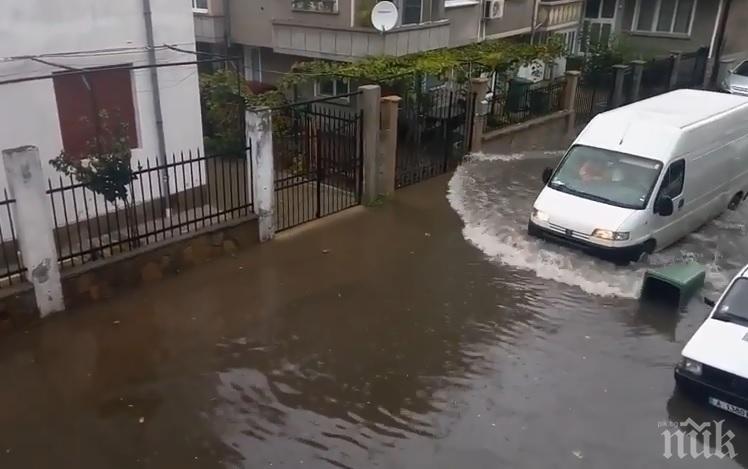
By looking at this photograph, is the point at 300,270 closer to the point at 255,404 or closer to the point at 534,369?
the point at 255,404

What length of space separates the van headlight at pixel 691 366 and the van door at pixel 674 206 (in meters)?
3.61

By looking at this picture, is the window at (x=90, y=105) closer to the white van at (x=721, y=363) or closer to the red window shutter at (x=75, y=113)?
the red window shutter at (x=75, y=113)

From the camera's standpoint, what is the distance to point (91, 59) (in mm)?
10242

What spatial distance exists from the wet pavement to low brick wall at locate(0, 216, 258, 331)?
0.20m

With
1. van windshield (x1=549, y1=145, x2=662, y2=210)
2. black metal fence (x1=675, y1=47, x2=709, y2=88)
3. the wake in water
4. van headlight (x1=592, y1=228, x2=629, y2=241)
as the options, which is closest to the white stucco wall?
the wake in water

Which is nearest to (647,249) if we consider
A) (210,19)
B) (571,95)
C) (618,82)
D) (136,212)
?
(136,212)

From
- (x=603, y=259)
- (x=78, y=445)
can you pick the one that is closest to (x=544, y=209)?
(x=603, y=259)

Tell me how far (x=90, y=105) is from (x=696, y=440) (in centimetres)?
947

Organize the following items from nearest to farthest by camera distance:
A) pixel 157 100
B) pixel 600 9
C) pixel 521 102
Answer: pixel 157 100, pixel 521 102, pixel 600 9

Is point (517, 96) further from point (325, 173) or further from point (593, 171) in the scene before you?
point (325, 173)

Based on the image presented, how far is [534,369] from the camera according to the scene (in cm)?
766

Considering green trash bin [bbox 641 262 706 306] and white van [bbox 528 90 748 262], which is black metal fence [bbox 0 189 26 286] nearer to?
white van [bbox 528 90 748 262]

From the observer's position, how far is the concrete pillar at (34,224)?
7.68m

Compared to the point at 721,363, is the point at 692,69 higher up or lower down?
higher up
